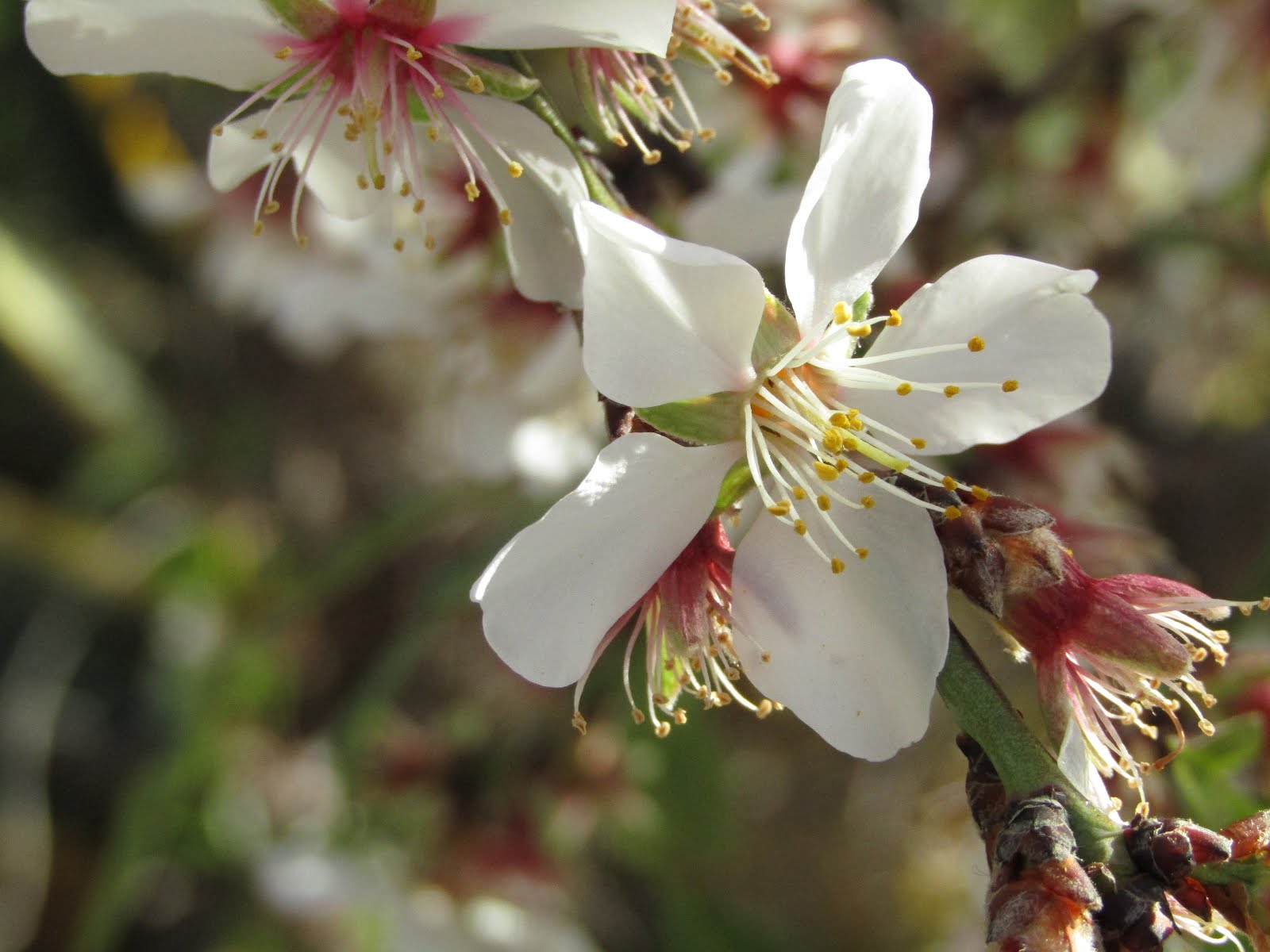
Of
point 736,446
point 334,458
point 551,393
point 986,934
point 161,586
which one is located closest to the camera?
point 986,934

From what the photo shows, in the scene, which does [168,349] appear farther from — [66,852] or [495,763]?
[495,763]

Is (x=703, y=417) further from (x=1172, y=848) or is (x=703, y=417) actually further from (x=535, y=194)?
(x=1172, y=848)

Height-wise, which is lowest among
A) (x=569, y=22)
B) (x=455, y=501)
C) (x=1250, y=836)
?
(x=455, y=501)

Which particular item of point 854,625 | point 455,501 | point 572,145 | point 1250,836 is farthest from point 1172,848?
point 455,501

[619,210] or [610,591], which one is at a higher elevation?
[619,210]

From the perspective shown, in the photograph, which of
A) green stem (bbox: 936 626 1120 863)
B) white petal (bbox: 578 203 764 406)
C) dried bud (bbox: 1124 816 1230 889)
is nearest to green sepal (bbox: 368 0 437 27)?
white petal (bbox: 578 203 764 406)

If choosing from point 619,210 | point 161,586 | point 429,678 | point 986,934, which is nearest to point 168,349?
point 161,586
